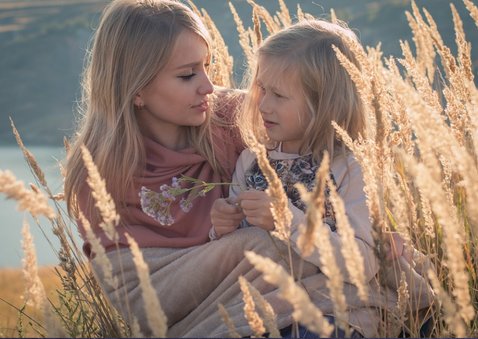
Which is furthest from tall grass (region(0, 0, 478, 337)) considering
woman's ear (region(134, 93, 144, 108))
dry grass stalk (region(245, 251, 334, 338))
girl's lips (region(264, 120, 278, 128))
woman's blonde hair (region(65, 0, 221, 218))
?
woman's ear (region(134, 93, 144, 108))

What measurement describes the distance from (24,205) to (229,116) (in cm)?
173

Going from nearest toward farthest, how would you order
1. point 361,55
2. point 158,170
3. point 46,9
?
point 361,55 → point 158,170 → point 46,9

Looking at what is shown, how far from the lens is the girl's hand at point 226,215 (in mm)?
2303

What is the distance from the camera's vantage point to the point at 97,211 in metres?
2.53

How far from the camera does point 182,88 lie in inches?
107

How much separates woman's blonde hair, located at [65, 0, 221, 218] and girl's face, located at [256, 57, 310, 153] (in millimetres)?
338

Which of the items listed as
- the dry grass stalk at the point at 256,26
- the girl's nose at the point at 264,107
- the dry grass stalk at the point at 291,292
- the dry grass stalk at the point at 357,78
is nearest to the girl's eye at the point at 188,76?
the girl's nose at the point at 264,107

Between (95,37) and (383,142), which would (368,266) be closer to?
(383,142)

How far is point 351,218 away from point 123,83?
3.36 ft

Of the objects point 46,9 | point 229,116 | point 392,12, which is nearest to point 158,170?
point 229,116

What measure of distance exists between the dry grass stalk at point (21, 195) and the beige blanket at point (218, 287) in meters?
Answer: 0.86

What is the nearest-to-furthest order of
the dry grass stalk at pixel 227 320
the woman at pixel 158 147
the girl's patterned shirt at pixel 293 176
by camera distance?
the dry grass stalk at pixel 227 320, the woman at pixel 158 147, the girl's patterned shirt at pixel 293 176

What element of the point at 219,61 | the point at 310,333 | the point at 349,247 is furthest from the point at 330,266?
the point at 219,61

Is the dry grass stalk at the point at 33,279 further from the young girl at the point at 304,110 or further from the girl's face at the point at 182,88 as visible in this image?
the girl's face at the point at 182,88
